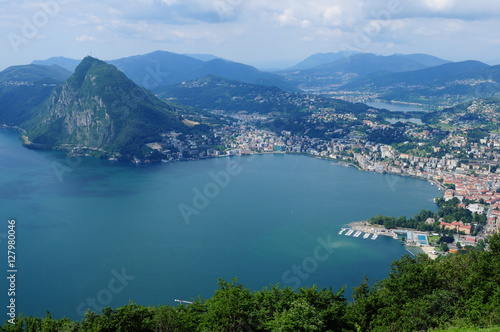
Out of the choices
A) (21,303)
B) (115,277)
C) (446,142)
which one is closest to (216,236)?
(115,277)

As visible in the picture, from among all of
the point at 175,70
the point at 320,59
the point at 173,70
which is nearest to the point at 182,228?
the point at 173,70

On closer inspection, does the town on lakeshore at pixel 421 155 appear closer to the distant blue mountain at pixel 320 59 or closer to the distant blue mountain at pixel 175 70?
the distant blue mountain at pixel 175 70

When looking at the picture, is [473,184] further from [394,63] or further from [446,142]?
[394,63]

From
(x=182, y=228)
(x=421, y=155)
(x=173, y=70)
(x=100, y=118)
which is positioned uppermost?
(x=173, y=70)

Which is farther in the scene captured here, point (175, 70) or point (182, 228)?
point (175, 70)

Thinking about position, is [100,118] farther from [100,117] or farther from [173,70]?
[173,70]

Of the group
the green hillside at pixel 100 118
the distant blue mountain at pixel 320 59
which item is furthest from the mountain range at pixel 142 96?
the distant blue mountain at pixel 320 59

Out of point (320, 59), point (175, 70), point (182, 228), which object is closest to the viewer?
point (182, 228)
